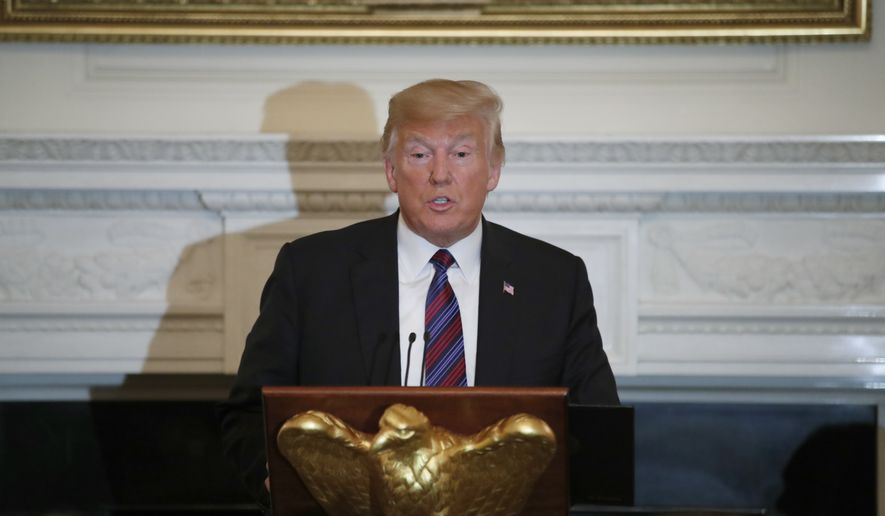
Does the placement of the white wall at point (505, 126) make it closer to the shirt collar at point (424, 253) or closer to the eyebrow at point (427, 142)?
the shirt collar at point (424, 253)

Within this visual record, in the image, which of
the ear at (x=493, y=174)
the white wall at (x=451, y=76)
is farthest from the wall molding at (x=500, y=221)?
the ear at (x=493, y=174)

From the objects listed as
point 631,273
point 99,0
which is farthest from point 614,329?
point 99,0

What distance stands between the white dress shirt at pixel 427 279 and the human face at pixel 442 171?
0.28 ft

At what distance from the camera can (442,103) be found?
2.40m

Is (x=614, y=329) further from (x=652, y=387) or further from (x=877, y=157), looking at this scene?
(x=877, y=157)

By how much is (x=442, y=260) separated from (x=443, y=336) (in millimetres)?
197

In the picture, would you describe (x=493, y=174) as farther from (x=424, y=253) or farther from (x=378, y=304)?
(x=378, y=304)

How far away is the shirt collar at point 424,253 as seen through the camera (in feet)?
8.29

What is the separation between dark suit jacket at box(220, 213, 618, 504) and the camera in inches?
95.1

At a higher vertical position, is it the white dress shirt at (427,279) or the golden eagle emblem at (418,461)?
the white dress shirt at (427,279)

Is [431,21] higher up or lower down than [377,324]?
higher up

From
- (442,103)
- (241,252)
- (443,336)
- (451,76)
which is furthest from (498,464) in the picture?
(451,76)

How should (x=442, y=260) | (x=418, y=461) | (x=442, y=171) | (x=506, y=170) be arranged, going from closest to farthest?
(x=418, y=461) → (x=442, y=171) → (x=442, y=260) → (x=506, y=170)

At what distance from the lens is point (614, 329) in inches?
136
